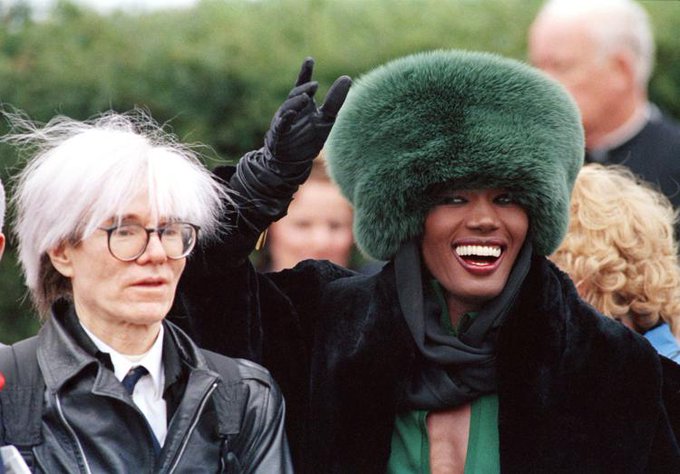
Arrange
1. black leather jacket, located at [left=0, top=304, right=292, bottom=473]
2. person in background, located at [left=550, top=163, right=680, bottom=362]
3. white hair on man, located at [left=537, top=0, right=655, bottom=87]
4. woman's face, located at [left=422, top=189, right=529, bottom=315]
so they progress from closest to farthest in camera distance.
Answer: black leather jacket, located at [left=0, top=304, right=292, bottom=473] → woman's face, located at [left=422, top=189, right=529, bottom=315] → person in background, located at [left=550, top=163, right=680, bottom=362] → white hair on man, located at [left=537, top=0, right=655, bottom=87]

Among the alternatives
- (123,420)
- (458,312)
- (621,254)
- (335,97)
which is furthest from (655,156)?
(123,420)

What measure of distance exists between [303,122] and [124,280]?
68 centimetres

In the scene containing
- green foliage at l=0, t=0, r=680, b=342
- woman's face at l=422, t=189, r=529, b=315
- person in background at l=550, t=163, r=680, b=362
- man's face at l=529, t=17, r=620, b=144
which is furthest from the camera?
green foliage at l=0, t=0, r=680, b=342

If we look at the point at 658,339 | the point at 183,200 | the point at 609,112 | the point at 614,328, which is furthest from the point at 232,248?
the point at 609,112

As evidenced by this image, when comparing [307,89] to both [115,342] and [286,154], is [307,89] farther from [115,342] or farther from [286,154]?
[115,342]

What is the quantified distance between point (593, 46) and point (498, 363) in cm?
269

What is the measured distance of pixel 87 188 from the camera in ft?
11.7

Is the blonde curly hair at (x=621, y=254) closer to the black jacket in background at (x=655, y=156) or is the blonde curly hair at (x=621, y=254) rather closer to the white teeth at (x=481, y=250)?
the white teeth at (x=481, y=250)

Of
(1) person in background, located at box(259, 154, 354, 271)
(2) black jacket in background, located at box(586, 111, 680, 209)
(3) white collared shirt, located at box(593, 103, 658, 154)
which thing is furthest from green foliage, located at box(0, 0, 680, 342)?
(2) black jacket in background, located at box(586, 111, 680, 209)

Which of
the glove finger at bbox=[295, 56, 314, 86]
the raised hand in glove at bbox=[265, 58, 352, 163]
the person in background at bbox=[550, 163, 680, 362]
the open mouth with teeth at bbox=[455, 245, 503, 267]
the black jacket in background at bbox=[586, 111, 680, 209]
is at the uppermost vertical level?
the glove finger at bbox=[295, 56, 314, 86]

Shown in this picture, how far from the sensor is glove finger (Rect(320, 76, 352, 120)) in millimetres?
3918

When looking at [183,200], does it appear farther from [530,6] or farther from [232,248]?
[530,6]

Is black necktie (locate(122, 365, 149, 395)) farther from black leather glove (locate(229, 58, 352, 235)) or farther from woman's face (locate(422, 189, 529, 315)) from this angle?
woman's face (locate(422, 189, 529, 315))

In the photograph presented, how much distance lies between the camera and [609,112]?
625 centimetres
